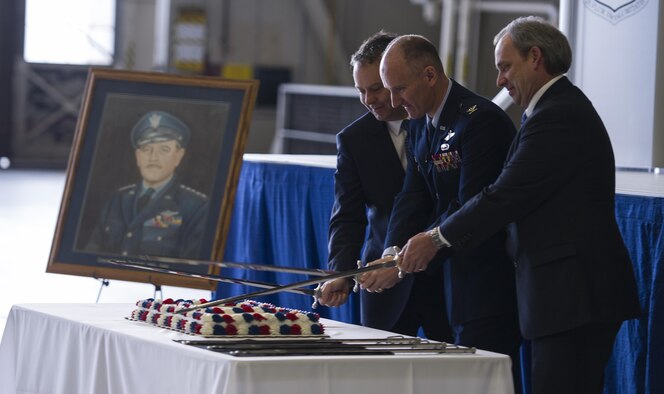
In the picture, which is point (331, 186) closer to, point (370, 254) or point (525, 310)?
point (370, 254)

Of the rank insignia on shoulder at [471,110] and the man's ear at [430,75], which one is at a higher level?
the man's ear at [430,75]

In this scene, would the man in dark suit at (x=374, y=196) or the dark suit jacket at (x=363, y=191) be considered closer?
the man in dark suit at (x=374, y=196)

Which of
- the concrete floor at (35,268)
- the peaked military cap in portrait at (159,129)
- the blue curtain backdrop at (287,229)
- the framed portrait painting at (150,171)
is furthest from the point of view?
the concrete floor at (35,268)

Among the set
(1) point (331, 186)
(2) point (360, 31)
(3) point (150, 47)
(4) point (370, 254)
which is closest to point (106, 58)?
(3) point (150, 47)

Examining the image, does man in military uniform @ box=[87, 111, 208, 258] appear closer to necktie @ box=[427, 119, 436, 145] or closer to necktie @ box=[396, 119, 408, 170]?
necktie @ box=[396, 119, 408, 170]

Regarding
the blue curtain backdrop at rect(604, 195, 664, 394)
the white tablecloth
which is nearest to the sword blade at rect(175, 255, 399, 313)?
the white tablecloth

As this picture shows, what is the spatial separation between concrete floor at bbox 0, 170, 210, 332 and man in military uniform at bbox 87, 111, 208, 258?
23cm

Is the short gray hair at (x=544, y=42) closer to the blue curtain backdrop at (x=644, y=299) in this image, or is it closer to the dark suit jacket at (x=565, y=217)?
the dark suit jacket at (x=565, y=217)

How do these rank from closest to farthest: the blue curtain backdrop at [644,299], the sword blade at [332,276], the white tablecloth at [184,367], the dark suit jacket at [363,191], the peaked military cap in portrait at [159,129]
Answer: the white tablecloth at [184,367], the sword blade at [332,276], the blue curtain backdrop at [644,299], the dark suit jacket at [363,191], the peaked military cap in portrait at [159,129]

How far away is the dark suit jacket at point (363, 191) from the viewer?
3441 mm

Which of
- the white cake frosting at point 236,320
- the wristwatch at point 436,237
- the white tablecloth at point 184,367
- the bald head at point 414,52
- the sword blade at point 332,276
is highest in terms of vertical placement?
the bald head at point 414,52

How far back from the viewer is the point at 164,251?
15.0 feet

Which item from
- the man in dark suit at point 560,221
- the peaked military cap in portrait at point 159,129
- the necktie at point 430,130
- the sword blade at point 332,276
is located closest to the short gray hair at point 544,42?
the man in dark suit at point 560,221

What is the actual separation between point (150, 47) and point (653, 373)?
14.7 metres
